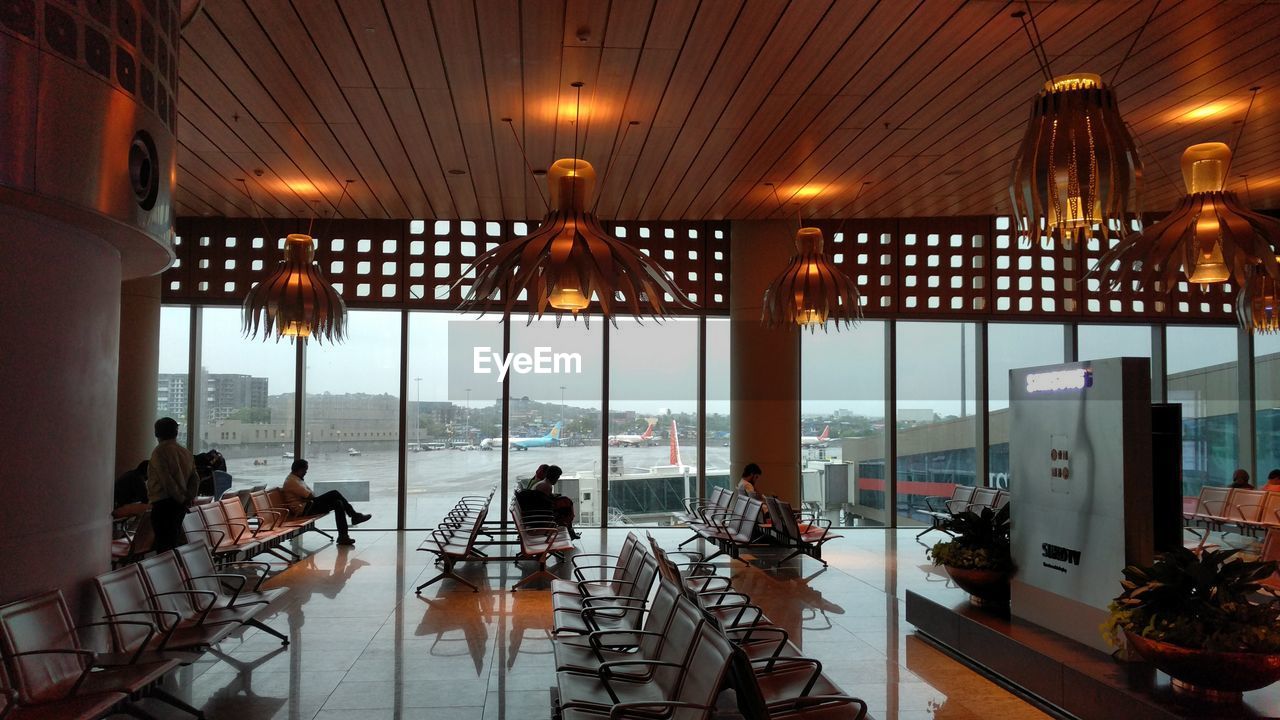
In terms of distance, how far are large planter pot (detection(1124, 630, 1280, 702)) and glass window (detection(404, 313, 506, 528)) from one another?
10.6 metres

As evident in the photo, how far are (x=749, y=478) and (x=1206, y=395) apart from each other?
854cm

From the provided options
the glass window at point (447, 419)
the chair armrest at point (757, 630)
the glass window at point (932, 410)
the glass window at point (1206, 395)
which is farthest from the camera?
the glass window at point (1206, 395)

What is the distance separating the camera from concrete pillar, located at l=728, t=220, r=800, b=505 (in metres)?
14.0

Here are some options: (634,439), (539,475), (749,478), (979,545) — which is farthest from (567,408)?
(979,545)

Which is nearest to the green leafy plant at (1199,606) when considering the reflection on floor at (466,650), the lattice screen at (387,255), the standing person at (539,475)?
the reflection on floor at (466,650)

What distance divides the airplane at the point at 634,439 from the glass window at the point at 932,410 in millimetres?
4172

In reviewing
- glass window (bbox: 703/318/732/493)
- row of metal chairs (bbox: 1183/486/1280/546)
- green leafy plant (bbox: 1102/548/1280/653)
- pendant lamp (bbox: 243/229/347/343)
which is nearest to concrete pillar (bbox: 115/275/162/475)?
pendant lamp (bbox: 243/229/347/343)

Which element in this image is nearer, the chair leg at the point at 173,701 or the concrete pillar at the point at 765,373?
the chair leg at the point at 173,701

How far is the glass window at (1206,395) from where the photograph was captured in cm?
1516

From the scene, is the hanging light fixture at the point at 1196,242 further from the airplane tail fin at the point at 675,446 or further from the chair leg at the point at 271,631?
the airplane tail fin at the point at 675,446

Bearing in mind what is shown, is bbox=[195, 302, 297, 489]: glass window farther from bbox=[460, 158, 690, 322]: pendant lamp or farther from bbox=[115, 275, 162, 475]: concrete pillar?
bbox=[460, 158, 690, 322]: pendant lamp

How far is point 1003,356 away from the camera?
1490cm

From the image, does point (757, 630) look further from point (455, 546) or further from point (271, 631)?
point (455, 546)

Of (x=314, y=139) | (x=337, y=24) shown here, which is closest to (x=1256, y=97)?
(x=337, y=24)
